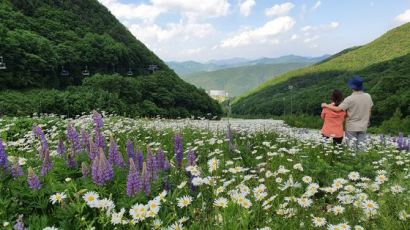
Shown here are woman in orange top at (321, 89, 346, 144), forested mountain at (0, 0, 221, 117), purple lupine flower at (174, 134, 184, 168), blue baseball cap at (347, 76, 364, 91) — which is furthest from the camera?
forested mountain at (0, 0, 221, 117)

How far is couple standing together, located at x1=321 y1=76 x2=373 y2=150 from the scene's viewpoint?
9.15 m

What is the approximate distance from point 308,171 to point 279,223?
260 centimetres

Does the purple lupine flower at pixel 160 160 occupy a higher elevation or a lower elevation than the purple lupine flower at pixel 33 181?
lower

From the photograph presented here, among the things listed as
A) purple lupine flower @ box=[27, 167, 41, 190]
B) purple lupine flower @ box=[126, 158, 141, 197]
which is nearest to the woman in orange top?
purple lupine flower @ box=[126, 158, 141, 197]

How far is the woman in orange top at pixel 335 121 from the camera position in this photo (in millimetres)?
9578

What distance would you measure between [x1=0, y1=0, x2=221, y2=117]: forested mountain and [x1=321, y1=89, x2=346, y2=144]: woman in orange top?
34428 mm

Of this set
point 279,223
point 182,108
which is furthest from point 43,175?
point 182,108

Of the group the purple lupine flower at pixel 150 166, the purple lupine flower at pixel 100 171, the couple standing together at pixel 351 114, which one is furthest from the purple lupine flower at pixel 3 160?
the couple standing together at pixel 351 114

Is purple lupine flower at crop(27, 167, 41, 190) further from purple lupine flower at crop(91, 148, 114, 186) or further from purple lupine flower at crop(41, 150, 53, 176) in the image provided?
purple lupine flower at crop(91, 148, 114, 186)

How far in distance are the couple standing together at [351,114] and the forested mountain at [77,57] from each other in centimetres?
3450

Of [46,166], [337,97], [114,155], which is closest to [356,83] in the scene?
[337,97]

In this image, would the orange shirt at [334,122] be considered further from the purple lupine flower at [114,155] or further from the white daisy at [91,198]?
the white daisy at [91,198]

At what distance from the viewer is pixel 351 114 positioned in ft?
30.6

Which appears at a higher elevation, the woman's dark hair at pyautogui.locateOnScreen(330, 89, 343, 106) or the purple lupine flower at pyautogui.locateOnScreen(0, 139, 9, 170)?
the purple lupine flower at pyautogui.locateOnScreen(0, 139, 9, 170)
